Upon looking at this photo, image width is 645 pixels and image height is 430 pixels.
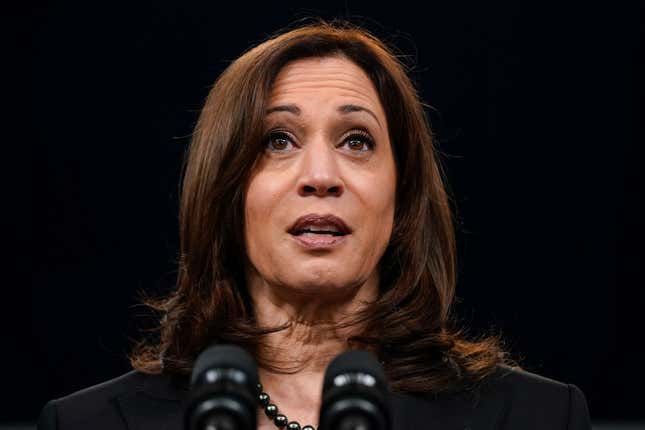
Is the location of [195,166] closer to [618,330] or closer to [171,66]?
[171,66]

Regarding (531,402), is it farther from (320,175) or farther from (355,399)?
(355,399)

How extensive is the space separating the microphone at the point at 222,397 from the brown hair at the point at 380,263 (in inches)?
27.7

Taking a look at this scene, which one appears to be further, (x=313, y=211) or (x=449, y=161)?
(x=449, y=161)

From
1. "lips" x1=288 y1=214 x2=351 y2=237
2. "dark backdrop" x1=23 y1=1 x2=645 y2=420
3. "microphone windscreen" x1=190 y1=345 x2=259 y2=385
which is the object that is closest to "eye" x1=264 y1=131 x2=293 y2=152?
"lips" x1=288 y1=214 x2=351 y2=237

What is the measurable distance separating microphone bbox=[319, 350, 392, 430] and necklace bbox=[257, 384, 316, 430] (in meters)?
0.64

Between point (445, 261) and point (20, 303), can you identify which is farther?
point (20, 303)

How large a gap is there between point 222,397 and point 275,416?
27.8 inches

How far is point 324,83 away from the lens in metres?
1.87

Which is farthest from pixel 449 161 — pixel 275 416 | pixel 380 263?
pixel 275 416

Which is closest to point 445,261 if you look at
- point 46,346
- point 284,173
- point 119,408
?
point 284,173

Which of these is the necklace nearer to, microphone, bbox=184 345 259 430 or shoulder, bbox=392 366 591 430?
shoulder, bbox=392 366 591 430

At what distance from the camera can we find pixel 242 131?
1847mm

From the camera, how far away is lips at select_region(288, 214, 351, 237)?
175 cm

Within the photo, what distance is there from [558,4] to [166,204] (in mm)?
1072
